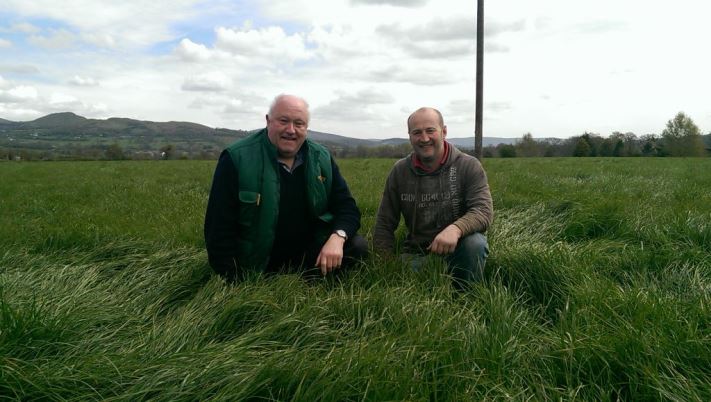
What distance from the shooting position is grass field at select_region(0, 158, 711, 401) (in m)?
2.12

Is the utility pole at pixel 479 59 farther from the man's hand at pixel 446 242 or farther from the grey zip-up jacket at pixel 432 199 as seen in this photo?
the man's hand at pixel 446 242

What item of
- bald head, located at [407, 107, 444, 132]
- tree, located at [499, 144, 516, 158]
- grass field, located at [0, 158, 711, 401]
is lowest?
grass field, located at [0, 158, 711, 401]

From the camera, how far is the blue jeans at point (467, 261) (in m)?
3.83

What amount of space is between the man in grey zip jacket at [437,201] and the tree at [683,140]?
70895mm

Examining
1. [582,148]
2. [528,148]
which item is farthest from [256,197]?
[528,148]

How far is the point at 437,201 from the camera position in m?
4.25

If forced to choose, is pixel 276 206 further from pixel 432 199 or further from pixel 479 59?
pixel 479 59

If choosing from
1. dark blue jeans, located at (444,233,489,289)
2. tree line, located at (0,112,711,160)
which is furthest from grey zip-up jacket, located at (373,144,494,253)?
tree line, located at (0,112,711,160)

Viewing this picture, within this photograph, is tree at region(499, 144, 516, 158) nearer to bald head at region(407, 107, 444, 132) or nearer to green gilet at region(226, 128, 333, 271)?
bald head at region(407, 107, 444, 132)

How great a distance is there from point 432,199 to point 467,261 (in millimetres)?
698

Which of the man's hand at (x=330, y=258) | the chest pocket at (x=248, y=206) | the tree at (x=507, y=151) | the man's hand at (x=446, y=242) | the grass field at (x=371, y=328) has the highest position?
the tree at (x=507, y=151)

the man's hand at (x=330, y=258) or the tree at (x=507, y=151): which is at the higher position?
the tree at (x=507, y=151)

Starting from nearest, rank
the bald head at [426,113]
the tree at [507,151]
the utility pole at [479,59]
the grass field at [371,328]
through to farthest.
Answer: the grass field at [371,328] < the bald head at [426,113] < the utility pole at [479,59] < the tree at [507,151]

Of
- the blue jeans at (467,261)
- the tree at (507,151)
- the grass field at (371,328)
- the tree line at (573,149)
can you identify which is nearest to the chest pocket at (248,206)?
the grass field at (371,328)
